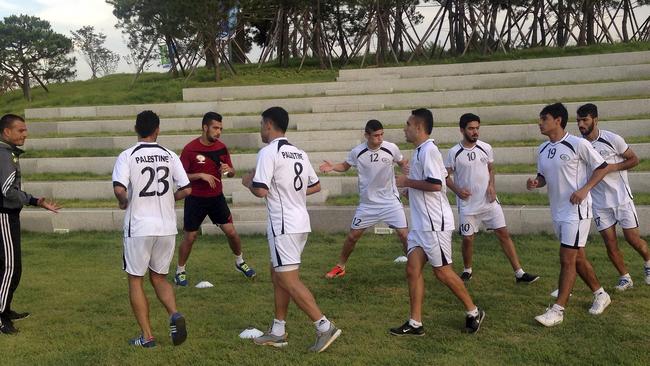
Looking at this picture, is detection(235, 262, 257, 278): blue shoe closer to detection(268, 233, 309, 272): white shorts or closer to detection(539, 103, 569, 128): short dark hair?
detection(268, 233, 309, 272): white shorts

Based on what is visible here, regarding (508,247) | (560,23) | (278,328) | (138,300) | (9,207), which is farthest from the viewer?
(560,23)

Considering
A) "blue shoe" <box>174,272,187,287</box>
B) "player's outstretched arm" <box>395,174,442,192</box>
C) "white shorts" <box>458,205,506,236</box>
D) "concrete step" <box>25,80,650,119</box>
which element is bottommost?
"blue shoe" <box>174,272,187,287</box>

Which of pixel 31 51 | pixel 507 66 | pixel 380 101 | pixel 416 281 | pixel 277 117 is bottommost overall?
pixel 416 281

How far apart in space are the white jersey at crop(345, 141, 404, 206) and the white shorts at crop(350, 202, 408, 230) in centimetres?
6

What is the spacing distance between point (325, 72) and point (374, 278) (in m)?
13.7

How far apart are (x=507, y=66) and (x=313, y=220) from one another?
9575 millimetres

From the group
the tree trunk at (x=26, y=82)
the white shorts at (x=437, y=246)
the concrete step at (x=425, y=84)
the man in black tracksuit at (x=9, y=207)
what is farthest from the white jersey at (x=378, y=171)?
the tree trunk at (x=26, y=82)

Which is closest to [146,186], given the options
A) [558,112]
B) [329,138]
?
[558,112]

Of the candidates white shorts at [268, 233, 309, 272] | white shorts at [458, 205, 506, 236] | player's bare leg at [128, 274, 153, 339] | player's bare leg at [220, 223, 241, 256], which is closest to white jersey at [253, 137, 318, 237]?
white shorts at [268, 233, 309, 272]

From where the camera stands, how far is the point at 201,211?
260 inches

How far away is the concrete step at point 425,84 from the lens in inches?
557

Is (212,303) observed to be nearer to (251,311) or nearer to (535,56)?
(251,311)

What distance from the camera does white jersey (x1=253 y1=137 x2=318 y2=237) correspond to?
169 inches

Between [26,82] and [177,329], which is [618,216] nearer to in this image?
[177,329]
